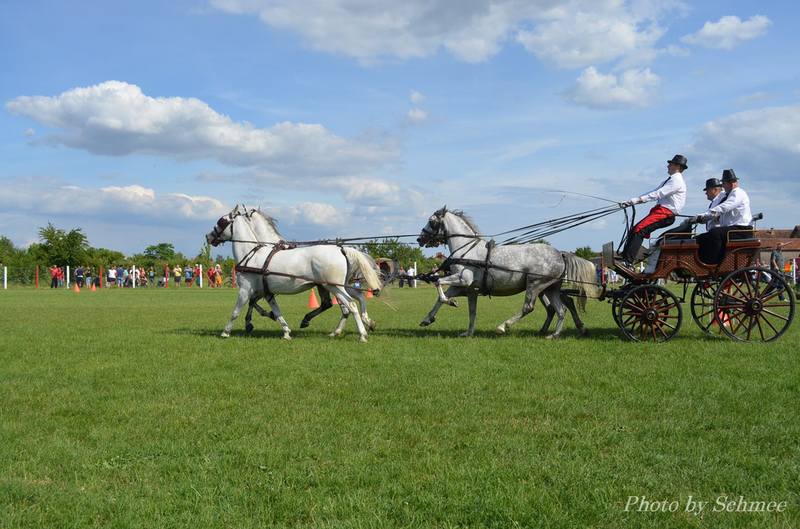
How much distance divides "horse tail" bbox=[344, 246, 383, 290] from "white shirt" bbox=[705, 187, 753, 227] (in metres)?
6.12

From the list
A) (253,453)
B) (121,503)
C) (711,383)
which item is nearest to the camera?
(121,503)

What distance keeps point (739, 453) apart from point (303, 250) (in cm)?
956

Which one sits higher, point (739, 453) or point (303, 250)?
point (303, 250)

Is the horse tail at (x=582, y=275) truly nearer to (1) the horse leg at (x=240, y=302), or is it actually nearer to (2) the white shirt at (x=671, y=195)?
(2) the white shirt at (x=671, y=195)

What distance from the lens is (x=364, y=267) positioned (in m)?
13.7

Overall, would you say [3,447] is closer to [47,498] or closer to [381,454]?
[47,498]

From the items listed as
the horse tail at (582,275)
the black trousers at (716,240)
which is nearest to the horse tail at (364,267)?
the horse tail at (582,275)

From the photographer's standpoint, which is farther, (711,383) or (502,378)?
(502,378)

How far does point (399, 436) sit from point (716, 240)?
7.73 m

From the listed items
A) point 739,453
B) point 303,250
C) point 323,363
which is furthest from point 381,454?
point 303,250

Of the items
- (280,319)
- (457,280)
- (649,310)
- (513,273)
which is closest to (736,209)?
(649,310)

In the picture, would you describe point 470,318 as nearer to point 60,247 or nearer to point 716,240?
point 716,240

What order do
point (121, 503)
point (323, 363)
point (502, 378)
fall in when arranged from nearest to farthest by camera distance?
point (121, 503)
point (502, 378)
point (323, 363)

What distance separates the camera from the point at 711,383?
8234 millimetres
